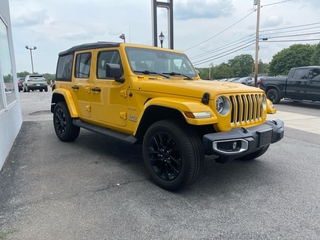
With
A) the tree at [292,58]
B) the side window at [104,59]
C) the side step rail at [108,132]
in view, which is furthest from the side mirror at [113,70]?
the tree at [292,58]

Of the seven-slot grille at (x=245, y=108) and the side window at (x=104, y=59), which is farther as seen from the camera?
the side window at (x=104, y=59)

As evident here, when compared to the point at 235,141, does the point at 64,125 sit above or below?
below

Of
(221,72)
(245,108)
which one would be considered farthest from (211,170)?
(221,72)

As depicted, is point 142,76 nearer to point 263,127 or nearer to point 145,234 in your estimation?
point 263,127

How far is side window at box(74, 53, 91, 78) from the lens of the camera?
15.7 feet

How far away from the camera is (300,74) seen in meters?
11.2

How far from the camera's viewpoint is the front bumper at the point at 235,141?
9.25ft

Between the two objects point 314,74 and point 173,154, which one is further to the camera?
point 314,74

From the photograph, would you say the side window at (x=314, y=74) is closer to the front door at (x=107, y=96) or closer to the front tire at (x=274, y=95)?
the front tire at (x=274, y=95)

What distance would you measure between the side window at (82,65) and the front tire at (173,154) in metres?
2.12

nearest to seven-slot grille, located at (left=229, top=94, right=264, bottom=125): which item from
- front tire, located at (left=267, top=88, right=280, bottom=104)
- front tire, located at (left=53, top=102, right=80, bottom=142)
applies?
front tire, located at (left=53, top=102, right=80, bottom=142)

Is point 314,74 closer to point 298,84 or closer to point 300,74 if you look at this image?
point 300,74

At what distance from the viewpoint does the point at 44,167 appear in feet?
13.4

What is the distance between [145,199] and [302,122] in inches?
267
